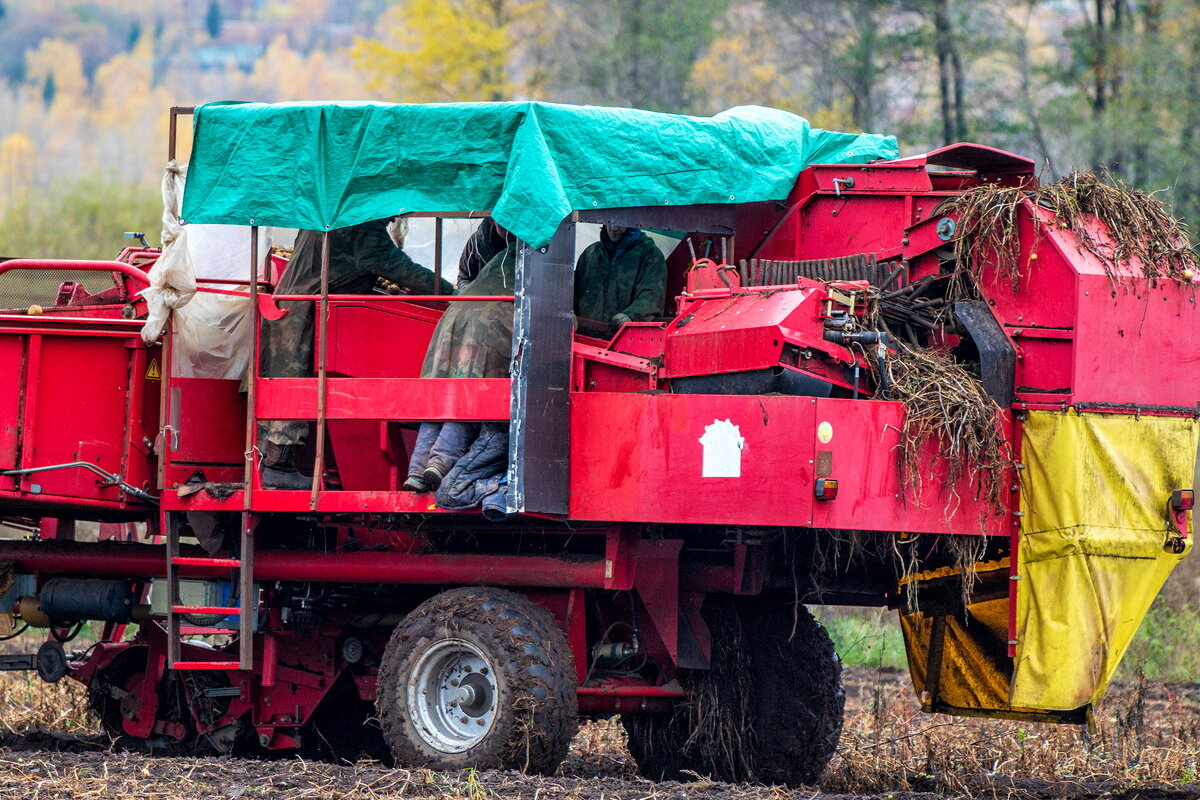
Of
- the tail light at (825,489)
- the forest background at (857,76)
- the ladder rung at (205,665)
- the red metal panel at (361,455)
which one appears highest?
the forest background at (857,76)

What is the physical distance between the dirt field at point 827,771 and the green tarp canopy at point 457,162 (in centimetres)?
269

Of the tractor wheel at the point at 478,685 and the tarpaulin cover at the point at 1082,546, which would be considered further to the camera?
the tractor wheel at the point at 478,685

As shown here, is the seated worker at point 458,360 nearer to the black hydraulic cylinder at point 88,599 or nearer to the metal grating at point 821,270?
the metal grating at point 821,270

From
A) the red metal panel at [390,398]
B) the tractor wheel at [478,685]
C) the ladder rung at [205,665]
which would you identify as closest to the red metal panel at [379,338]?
the red metal panel at [390,398]

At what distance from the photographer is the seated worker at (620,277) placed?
898 centimetres

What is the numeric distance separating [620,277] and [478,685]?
2363 millimetres

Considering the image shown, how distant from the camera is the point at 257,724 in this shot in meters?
9.89

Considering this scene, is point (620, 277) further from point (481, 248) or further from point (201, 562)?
point (201, 562)

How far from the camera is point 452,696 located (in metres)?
8.44

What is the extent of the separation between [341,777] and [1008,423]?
368 cm

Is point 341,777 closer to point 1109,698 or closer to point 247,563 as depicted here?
point 247,563

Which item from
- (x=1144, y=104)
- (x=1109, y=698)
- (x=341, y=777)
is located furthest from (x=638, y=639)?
(x=1144, y=104)

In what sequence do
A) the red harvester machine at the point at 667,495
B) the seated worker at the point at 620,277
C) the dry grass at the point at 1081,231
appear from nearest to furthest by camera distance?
the red harvester machine at the point at 667,495
the dry grass at the point at 1081,231
the seated worker at the point at 620,277

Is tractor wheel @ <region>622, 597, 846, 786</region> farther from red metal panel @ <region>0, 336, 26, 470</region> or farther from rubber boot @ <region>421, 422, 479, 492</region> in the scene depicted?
red metal panel @ <region>0, 336, 26, 470</region>
